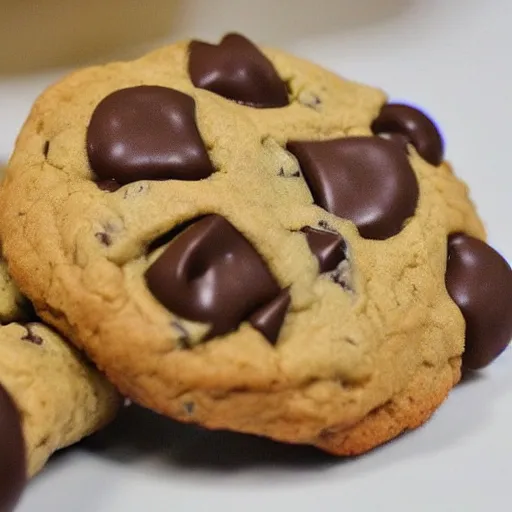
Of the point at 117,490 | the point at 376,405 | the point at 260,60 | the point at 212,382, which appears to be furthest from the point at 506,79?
the point at 117,490

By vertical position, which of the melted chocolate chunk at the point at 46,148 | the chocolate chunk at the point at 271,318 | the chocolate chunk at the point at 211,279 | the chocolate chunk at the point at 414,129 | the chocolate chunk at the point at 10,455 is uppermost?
the chocolate chunk at the point at 414,129

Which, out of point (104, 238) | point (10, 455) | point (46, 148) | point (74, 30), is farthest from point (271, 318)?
point (74, 30)

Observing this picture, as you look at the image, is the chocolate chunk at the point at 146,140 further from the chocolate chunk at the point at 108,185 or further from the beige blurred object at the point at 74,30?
the beige blurred object at the point at 74,30

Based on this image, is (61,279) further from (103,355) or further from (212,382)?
(212,382)

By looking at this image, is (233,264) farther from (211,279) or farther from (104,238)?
(104,238)

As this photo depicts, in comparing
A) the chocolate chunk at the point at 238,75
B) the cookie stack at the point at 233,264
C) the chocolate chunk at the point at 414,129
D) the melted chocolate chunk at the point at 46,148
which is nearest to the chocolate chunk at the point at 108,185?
the cookie stack at the point at 233,264

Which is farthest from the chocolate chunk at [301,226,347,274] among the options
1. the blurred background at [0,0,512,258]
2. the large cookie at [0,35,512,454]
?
the blurred background at [0,0,512,258]
